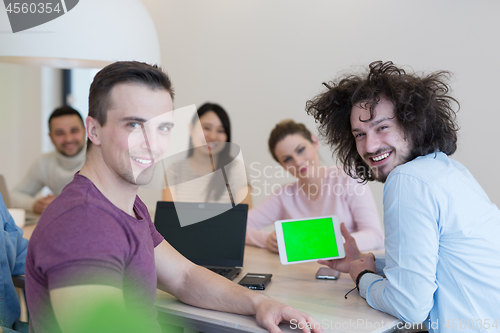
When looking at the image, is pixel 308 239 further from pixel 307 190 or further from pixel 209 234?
pixel 307 190

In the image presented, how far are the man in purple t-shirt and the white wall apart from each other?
90.0 inches

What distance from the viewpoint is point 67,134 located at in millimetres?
2969

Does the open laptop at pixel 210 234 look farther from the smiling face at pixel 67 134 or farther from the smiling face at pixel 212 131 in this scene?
the smiling face at pixel 67 134

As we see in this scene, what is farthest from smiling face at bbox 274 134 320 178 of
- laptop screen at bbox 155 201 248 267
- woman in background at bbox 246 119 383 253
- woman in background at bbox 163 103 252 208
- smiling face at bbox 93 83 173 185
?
smiling face at bbox 93 83 173 185

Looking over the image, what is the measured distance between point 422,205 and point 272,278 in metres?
0.63

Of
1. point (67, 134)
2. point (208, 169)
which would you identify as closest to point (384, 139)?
point (208, 169)

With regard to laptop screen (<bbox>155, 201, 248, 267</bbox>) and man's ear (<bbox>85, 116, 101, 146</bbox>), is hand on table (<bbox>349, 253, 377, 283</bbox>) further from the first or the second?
man's ear (<bbox>85, 116, 101, 146</bbox>)

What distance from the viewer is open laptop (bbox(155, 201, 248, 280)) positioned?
1.65 meters

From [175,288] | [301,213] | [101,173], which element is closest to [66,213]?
[101,173]

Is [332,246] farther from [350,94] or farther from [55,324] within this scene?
[55,324]

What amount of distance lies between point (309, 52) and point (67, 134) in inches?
75.2

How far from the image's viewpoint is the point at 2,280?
56.6 inches

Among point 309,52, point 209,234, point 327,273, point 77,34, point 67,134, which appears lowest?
point 327,273

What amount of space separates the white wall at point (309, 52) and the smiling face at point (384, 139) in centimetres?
174
